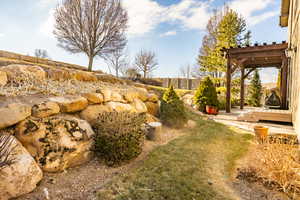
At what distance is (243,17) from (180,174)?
1518cm

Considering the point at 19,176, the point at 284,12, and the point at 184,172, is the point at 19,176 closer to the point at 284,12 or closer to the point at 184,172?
the point at 184,172

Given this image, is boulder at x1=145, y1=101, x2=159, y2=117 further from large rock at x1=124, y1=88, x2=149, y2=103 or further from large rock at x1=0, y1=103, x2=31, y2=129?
large rock at x1=0, y1=103, x2=31, y2=129

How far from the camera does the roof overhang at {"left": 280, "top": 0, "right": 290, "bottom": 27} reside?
7730 millimetres

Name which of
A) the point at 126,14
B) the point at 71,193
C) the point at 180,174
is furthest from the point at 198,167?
the point at 126,14

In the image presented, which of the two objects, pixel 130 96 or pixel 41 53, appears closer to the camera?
pixel 130 96

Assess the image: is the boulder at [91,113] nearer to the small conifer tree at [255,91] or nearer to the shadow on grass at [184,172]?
the shadow on grass at [184,172]

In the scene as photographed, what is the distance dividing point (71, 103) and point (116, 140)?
1.30 meters

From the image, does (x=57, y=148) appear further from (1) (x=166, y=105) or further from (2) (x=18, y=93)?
(1) (x=166, y=105)

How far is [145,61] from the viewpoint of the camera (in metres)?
20.7

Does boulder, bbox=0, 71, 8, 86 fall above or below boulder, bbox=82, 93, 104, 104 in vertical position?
above

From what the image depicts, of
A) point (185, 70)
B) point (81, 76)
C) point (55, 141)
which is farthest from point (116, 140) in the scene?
point (185, 70)

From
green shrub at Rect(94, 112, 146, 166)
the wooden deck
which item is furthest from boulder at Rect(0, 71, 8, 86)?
the wooden deck

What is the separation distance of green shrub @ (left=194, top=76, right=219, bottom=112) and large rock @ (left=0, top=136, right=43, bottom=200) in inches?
307

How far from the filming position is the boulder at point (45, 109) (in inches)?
101
